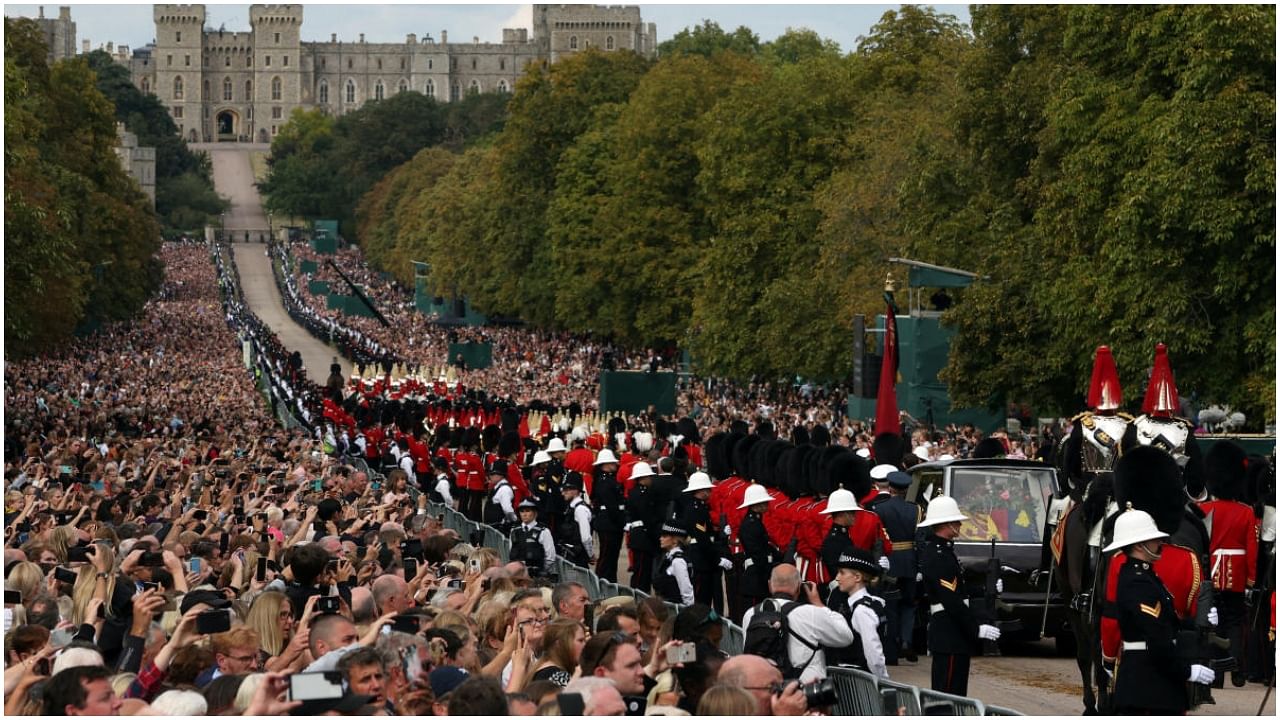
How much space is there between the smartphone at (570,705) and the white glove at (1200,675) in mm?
4298

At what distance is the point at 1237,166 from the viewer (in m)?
31.7

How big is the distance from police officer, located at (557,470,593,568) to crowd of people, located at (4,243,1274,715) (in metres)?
0.04

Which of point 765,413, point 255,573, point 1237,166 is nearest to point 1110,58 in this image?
point 1237,166

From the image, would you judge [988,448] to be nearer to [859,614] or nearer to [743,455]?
[743,455]

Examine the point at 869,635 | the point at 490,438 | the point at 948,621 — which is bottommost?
the point at 490,438

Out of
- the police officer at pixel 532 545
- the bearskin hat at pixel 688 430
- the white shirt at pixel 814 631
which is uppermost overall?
the white shirt at pixel 814 631

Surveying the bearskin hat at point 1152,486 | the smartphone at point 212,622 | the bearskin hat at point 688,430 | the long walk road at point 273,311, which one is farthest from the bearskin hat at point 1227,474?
the long walk road at point 273,311

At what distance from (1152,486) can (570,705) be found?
5.87m

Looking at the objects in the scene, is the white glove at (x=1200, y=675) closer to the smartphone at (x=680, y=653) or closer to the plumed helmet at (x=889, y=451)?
the smartphone at (x=680, y=653)

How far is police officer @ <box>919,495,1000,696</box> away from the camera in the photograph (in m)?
14.5

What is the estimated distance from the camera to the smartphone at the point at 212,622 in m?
10.4

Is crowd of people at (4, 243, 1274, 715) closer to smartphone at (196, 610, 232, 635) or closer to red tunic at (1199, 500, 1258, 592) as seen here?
smartphone at (196, 610, 232, 635)

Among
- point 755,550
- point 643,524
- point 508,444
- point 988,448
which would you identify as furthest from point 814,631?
point 508,444

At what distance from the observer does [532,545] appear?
19.0m
